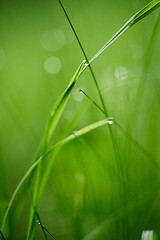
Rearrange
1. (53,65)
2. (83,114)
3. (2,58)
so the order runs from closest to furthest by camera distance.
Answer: (83,114), (53,65), (2,58)

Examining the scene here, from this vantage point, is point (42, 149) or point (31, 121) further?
point (31, 121)

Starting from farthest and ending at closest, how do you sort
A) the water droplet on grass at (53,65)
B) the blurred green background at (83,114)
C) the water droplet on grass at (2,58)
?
the water droplet on grass at (2,58)
the water droplet on grass at (53,65)
the blurred green background at (83,114)

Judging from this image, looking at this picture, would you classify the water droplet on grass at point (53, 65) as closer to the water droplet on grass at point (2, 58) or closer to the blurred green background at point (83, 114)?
the blurred green background at point (83, 114)

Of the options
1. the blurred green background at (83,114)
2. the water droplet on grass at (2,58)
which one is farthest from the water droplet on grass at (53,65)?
the water droplet on grass at (2,58)

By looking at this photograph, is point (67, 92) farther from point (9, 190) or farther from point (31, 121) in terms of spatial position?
point (31, 121)

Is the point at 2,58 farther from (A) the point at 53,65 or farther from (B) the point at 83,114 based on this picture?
(B) the point at 83,114

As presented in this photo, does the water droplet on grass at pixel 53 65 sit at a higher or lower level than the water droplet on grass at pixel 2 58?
lower

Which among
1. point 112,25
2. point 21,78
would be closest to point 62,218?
point 21,78

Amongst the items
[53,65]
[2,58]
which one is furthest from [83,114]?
[2,58]

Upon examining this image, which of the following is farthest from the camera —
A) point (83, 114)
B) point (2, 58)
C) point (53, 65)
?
point (2, 58)
